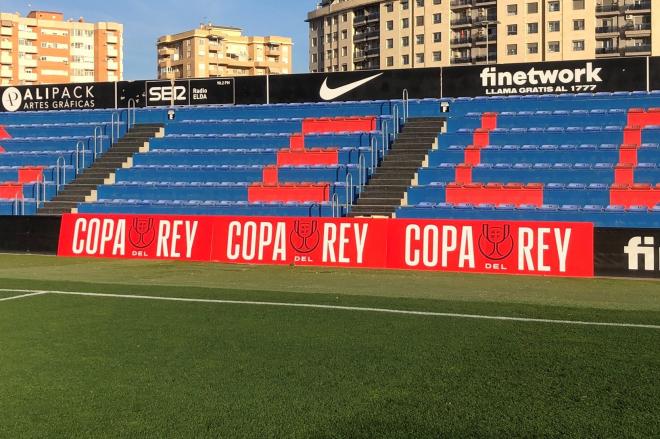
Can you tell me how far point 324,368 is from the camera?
6523 millimetres

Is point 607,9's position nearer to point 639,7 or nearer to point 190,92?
point 639,7

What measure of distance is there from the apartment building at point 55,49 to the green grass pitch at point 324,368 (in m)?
141

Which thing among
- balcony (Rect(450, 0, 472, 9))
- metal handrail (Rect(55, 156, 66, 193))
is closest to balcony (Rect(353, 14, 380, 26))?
balcony (Rect(450, 0, 472, 9))

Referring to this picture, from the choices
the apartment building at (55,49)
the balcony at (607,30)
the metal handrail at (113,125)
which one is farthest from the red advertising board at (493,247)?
the apartment building at (55,49)

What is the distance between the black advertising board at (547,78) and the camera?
25.8 meters

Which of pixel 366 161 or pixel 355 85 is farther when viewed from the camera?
pixel 355 85

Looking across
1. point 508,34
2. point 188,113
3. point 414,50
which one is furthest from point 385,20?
point 188,113

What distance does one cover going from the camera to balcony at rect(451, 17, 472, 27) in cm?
10976

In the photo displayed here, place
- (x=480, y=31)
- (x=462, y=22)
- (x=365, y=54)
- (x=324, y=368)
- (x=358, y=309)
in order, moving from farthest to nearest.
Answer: (x=365, y=54)
(x=462, y=22)
(x=480, y=31)
(x=358, y=309)
(x=324, y=368)

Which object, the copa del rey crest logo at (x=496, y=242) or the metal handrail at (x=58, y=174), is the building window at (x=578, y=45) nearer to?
the metal handrail at (x=58, y=174)

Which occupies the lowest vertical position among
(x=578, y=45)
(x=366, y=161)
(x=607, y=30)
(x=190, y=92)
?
(x=366, y=161)

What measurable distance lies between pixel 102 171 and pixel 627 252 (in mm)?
20000

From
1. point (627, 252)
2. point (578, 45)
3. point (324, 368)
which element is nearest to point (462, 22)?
point (578, 45)

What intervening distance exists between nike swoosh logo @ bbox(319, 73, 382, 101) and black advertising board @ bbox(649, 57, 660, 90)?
34.1 feet
